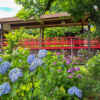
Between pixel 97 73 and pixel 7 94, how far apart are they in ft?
3.67

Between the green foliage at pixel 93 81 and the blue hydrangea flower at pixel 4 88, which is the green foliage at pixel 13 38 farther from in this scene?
the green foliage at pixel 93 81

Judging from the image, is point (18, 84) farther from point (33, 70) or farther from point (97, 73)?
point (97, 73)

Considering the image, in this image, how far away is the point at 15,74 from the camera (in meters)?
1.87

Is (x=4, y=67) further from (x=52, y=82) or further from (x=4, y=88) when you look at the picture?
(x=52, y=82)

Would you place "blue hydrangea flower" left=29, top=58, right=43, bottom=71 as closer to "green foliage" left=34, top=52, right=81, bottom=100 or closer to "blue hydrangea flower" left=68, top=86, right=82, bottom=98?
"green foliage" left=34, top=52, right=81, bottom=100

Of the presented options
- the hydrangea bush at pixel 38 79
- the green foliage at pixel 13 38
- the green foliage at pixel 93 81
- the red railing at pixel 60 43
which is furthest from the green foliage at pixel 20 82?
the red railing at pixel 60 43

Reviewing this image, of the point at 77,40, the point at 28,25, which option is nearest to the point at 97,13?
the point at 77,40

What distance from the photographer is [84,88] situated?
1.89 m

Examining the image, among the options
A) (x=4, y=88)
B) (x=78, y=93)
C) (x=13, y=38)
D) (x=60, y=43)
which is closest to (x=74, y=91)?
(x=78, y=93)

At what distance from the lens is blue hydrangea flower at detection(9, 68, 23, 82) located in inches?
73.6

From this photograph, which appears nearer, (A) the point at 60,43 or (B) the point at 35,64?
(B) the point at 35,64

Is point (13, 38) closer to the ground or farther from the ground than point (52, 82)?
farther from the ground

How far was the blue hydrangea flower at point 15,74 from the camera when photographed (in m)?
1.87

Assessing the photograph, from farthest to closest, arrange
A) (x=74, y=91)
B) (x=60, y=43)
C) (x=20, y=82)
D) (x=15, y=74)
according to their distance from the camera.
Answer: (x=60, y=43)
(x=20, y=82)
(x=15, y=74)
(x=74, y=91)
